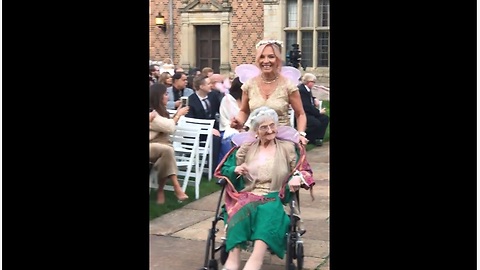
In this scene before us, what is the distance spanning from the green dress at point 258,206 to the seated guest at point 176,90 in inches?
108

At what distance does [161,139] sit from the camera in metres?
5.64

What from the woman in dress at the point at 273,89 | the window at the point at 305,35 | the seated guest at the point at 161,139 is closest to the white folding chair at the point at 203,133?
the seated guest at the point at 161,139

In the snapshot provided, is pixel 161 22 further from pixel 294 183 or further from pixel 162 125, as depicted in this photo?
pixel 294 183

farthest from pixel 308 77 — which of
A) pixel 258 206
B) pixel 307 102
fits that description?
pixel 258 206

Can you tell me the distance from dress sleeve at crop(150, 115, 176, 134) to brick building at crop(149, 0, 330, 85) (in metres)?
0.67

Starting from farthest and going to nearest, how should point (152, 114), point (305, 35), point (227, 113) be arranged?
point (305, 35), point (227, 113), point (152, 114)

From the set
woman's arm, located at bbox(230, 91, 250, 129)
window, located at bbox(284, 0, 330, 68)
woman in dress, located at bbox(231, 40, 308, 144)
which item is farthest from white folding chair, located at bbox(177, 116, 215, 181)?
woman in dress, located at bbox(231, 40, 308, 144)

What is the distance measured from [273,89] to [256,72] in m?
0.18

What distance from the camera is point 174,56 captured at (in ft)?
22.9

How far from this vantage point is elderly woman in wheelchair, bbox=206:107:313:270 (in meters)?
3.79

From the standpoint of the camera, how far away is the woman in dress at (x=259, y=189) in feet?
12.4
